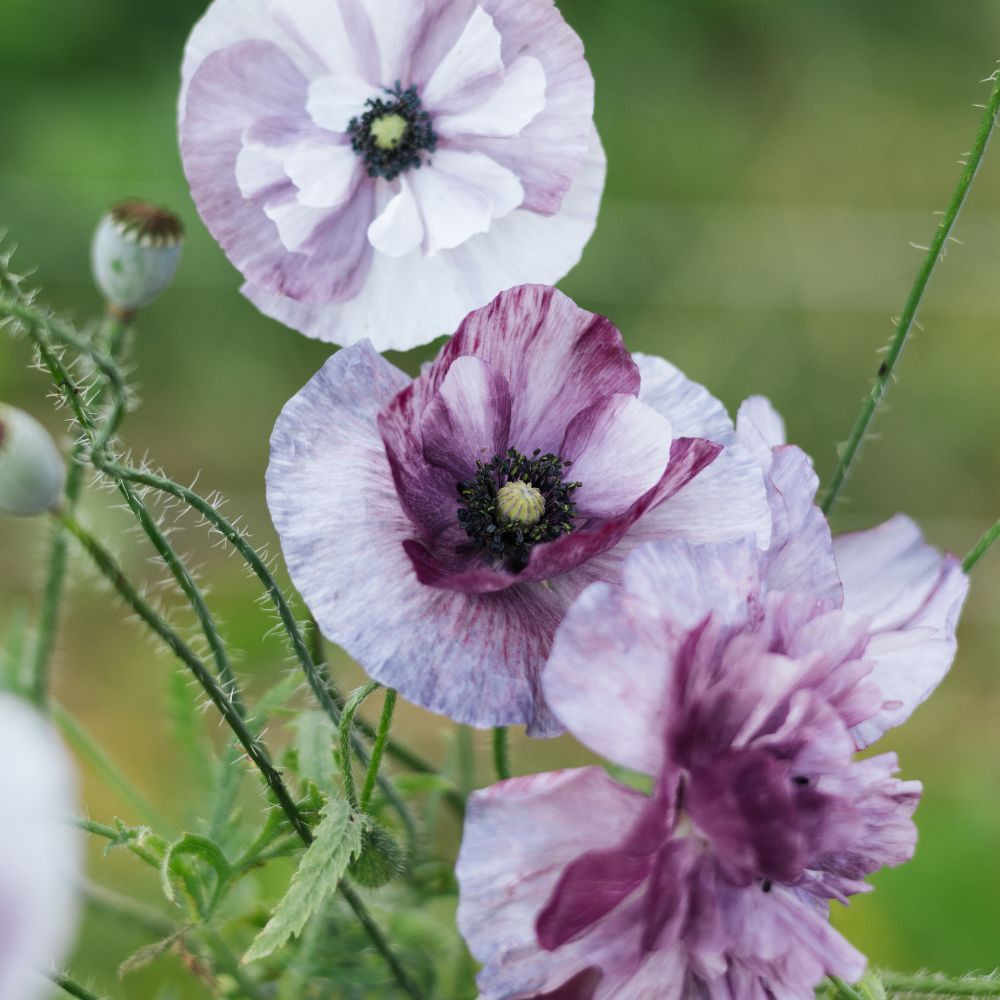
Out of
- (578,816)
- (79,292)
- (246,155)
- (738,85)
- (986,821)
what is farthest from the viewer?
(738,85)

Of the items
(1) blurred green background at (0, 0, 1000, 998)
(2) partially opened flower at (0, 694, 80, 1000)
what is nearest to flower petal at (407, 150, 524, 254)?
(2) partially opened flower at (0, 694, 80, 1000)

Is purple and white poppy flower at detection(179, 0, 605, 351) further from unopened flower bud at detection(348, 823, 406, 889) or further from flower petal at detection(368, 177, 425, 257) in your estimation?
unopened flower bud at detection(348, 823, 406, 889)

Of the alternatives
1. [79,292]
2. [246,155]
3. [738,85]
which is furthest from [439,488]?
[738,85]

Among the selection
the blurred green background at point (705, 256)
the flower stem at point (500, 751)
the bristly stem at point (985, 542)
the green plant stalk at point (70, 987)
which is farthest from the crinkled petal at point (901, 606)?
the blurred green background at point (705, 256)

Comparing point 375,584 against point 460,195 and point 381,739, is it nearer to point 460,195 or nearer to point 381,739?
Result: point 381,739

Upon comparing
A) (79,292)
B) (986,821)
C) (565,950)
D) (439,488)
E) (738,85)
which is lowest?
(565,950)

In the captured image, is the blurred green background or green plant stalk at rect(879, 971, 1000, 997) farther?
the blurred green background

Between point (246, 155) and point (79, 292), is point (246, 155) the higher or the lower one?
the lower one

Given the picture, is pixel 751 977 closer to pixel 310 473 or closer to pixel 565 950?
pixel 565 950
